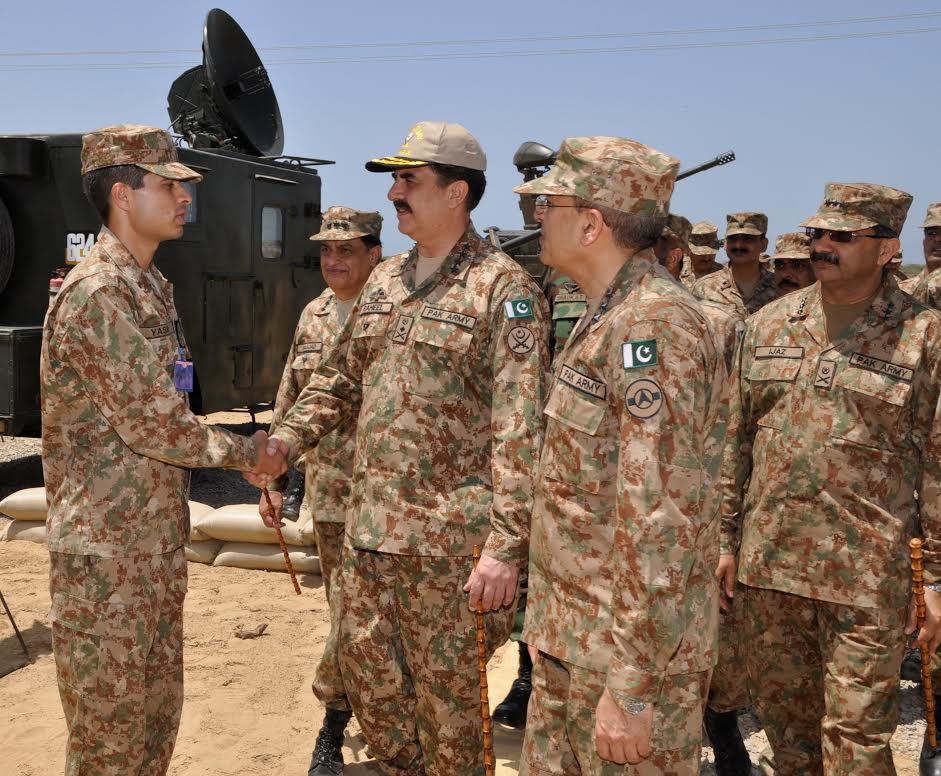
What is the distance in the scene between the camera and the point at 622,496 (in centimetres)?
213

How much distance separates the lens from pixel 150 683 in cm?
316

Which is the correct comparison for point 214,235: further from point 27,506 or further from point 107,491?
point 107,491

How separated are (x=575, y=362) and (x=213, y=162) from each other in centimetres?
739

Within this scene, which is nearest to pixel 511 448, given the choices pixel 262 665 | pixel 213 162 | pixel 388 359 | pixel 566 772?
pixel 388 359

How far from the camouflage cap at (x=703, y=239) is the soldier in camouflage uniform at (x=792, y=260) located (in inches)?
125

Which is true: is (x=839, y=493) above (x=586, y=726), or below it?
above

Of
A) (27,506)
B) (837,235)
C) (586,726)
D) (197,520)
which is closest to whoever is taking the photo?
(586,726)

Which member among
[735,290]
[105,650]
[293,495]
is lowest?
[293,495]

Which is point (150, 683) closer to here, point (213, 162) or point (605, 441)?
point (605, 441)

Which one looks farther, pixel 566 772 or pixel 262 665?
pixel 262 665

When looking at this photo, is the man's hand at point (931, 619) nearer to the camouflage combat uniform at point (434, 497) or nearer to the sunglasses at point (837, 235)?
the sunglasses at point (837, 235)

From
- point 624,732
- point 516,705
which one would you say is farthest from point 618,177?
point 516,705

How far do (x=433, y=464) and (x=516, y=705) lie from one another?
180 cm

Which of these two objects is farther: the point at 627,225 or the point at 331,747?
the point at 331,747
